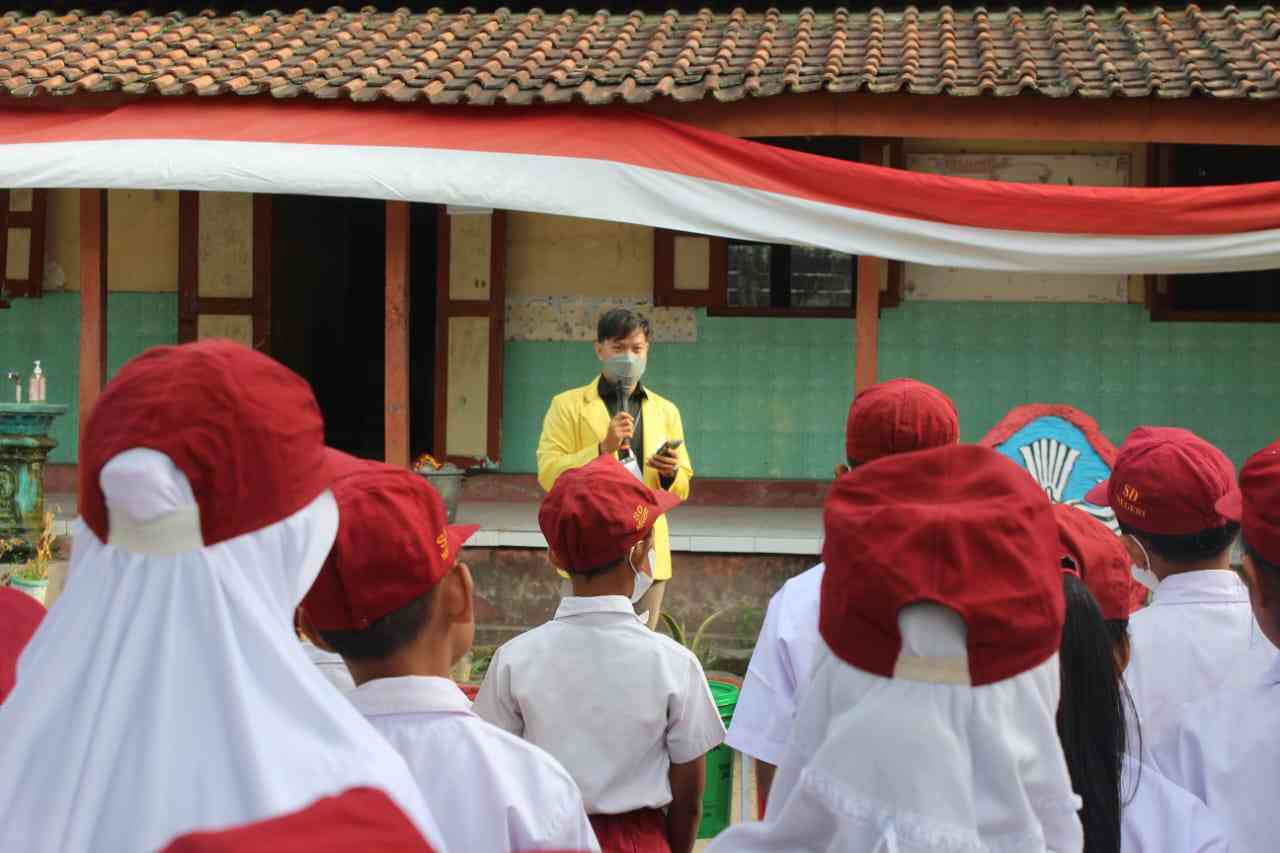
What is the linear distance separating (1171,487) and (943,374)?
6802 millimetres

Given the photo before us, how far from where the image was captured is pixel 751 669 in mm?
3129

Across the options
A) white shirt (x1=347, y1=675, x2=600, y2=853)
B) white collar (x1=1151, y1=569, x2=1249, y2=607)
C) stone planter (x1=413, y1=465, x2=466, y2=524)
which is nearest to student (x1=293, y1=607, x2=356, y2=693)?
white shirt (x1=347, y1=675, x2=600, y2=853)

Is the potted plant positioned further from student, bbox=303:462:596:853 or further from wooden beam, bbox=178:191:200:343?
student, bbox=303:462:596:853

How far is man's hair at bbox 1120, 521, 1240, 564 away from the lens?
287cm

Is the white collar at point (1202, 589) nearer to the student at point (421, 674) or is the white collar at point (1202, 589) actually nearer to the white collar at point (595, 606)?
the white collar at point (595, 606)

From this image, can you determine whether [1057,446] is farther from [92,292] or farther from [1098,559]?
[92,292]

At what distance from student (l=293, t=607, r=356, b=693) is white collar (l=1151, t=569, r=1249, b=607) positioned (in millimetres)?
1581

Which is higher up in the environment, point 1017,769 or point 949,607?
point 949,607

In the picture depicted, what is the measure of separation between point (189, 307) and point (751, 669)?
786cm

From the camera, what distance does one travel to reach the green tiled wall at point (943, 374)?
9359 millimetres

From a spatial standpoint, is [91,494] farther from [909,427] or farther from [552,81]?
[552,81]

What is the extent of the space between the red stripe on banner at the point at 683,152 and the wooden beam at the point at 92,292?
1.80 feet

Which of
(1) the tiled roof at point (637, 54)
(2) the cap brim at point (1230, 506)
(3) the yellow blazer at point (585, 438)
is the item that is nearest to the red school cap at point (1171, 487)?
(2) the cap brim at point (1230, 506)

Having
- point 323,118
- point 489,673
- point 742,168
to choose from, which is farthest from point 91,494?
point 323,118
